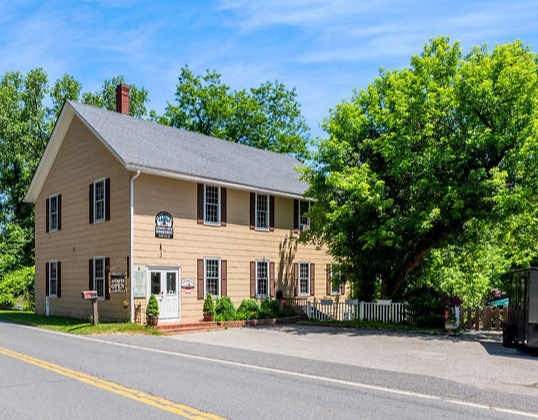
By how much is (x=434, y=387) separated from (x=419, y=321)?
11.3 metres

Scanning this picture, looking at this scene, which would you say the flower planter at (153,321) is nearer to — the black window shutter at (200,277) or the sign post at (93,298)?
the sign post at (93,298)

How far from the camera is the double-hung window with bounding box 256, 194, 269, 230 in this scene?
86.8 feet

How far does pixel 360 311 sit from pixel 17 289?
2273cm

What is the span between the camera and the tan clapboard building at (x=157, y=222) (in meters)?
21.4

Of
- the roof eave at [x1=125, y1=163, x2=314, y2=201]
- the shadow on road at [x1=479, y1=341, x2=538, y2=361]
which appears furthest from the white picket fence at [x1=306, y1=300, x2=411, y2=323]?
the roof eave at [x1=125, y1=163, x2=314, y2=201]

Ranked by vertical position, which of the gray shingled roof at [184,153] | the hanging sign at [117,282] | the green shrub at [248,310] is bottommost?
the green shrub at [248,310]

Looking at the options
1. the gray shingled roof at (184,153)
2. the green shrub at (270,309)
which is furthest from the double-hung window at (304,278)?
the gray shingled roof at (184,153)

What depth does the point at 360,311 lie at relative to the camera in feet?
73.6

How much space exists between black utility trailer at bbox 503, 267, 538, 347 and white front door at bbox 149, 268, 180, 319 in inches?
488

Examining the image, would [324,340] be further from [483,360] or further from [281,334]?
[483,360]

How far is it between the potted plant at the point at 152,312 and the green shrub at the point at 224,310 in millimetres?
3010

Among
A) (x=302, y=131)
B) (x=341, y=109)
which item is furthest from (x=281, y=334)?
(x=302, y=131)

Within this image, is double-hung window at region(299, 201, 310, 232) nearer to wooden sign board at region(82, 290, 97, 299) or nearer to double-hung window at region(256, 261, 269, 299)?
double-hung window at region(256, 261, 269, 299)

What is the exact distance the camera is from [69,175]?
25.5m
